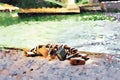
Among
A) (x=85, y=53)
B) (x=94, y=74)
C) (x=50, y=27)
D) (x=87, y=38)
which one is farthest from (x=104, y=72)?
(x=50, y=27)

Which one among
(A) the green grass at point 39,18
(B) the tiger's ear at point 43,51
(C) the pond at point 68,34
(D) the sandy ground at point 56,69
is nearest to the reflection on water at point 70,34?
(C) the pond at point 68,34

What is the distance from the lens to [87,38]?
7867mm

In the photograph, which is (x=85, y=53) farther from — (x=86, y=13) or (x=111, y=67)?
(x=86, y=13)

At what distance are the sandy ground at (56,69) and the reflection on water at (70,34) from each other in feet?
3.85

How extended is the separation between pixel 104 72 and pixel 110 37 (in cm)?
312

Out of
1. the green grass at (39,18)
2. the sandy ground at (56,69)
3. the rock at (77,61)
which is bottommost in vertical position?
the green grass at (39,18)

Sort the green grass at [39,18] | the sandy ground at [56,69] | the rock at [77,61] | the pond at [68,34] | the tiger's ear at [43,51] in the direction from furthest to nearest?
the green grass at [39,18], the pond at [68,34], the tiger's ear at [43,51], the rock at [77,61], the sandy ground at [56,69]

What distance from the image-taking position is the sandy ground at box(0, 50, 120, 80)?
188 inches

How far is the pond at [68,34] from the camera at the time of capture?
7.16m

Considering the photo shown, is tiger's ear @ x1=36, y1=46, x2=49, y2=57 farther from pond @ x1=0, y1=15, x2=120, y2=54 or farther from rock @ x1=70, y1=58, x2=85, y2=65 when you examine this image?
pond @ x1=0, y1=15, x2=120, y2=54

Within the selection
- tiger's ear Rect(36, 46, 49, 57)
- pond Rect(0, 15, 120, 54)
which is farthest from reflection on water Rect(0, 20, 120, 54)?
tiger's ear Rect(36, 46, 49, 57)

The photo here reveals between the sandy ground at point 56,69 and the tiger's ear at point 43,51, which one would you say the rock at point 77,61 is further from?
the tiger's ear at point 43,51

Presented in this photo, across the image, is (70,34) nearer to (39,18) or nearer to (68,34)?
(68,34)

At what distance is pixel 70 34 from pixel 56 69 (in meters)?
3.45
